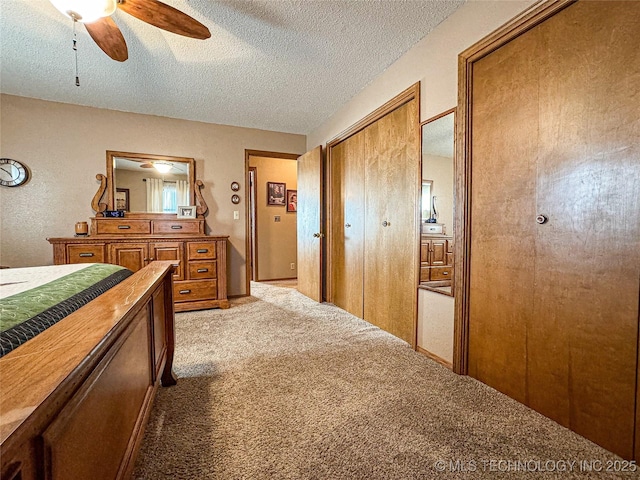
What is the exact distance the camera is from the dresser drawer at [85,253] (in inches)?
112

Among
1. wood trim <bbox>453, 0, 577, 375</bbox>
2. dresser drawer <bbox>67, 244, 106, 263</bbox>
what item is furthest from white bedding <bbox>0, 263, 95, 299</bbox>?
wood trim <bbox>453, 0, 577, 375</bbox>

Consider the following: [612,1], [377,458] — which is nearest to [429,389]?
[377,458]

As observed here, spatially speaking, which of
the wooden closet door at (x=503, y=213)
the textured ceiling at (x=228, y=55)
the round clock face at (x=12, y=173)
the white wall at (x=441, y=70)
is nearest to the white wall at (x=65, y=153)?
the round clock face at (x=12, y=173)

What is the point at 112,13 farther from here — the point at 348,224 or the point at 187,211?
the point at 348,224

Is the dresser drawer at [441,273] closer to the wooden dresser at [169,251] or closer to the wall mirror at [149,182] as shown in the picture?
the wooden dresser at [169,251]

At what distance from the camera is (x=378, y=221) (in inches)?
109

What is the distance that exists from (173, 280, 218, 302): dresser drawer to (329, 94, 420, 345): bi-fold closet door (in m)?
1.43

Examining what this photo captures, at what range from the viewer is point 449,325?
1963 mm

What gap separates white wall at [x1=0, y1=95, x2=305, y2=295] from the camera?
3.02 metres

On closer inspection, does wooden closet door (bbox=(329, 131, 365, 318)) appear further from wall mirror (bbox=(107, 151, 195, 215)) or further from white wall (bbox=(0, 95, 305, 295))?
wall mirror (bbox=(107, 151, 195, 215))

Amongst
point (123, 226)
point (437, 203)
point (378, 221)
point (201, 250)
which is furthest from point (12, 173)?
point (437, 203)

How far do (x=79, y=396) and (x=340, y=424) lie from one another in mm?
1164

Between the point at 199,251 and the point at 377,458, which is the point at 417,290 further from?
the point at 199,251

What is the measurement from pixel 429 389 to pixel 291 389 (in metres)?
0.80
